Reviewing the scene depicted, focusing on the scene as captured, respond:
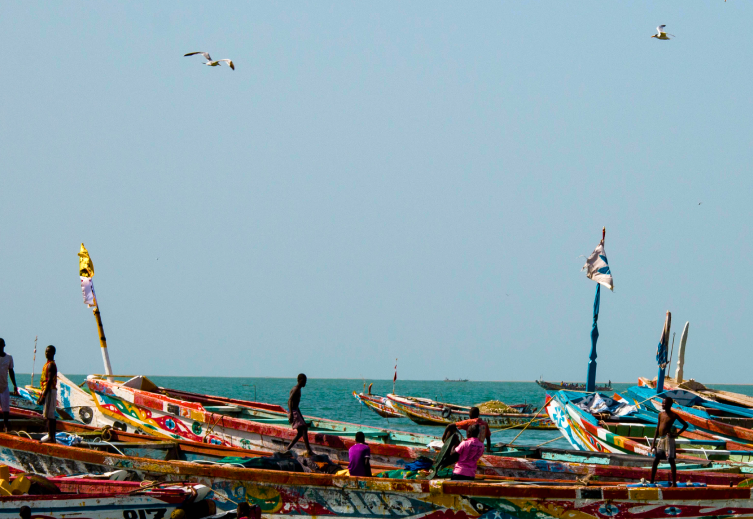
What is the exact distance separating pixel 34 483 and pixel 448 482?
231 inches

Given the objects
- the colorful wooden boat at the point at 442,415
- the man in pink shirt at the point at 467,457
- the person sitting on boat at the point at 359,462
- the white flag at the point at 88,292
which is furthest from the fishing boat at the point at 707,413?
the white flag at the point at 88,292

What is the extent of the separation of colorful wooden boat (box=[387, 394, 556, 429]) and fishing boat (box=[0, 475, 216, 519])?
93.3 ft

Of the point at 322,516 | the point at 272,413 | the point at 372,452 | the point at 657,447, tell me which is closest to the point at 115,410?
the point at 272,413

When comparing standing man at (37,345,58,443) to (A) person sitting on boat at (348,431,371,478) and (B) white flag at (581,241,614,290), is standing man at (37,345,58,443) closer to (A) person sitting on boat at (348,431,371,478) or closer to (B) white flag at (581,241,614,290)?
(A) person sitting on boat at (348,431,371,478)

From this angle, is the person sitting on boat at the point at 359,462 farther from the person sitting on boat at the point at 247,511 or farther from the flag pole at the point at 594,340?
the flag pole at the point at 594,340

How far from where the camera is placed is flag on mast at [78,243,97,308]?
2188 cm

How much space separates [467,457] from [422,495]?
3.20 ft

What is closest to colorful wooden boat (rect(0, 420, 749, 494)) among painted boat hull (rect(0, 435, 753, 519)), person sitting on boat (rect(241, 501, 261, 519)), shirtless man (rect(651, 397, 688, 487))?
painted boat hull (rect(0, 435, 753, 519))

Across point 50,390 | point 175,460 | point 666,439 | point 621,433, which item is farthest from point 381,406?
point 666,439

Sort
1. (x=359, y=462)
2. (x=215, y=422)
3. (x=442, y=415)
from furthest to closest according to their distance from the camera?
(x=442, y=415), (x=215, y=422), (x=359, y=462)

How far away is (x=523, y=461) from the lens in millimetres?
14172

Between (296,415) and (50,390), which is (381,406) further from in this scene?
(50,390)

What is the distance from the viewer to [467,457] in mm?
12070

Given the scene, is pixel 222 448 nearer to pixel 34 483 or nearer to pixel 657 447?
pixel 34 483
